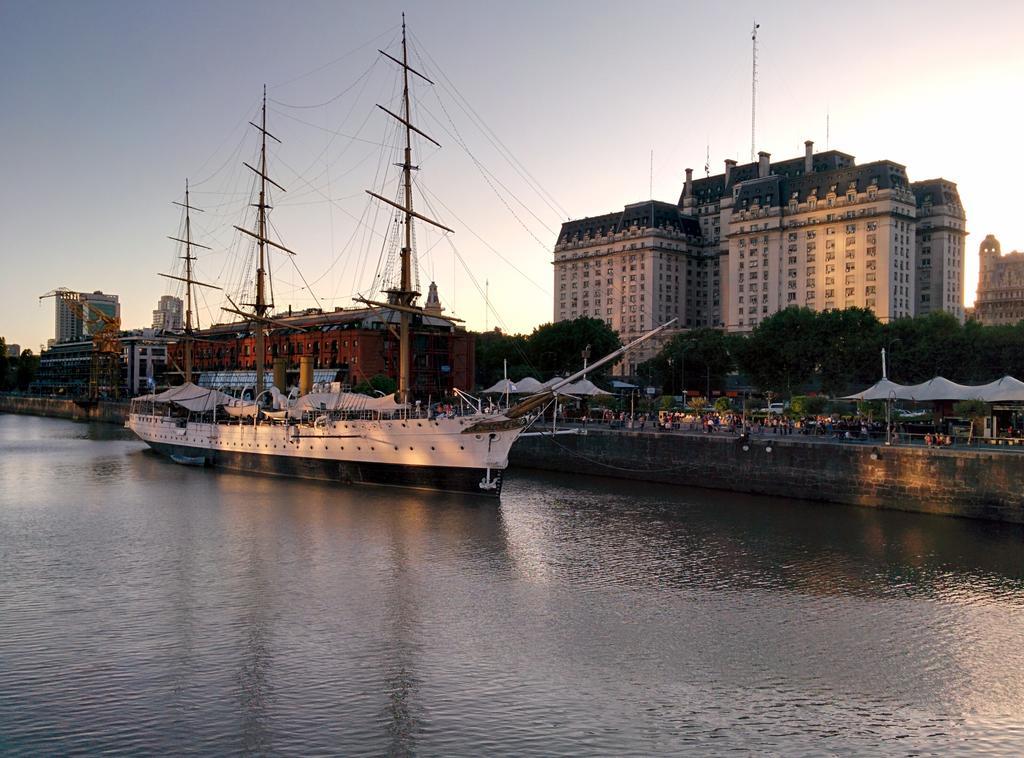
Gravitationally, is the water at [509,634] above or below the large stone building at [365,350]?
below

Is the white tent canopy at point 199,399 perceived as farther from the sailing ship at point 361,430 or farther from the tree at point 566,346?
Result: the tree at point 566,346

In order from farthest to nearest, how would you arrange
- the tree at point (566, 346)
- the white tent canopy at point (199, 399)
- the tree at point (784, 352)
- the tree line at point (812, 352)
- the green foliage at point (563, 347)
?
the tree at point (566, 346) → the green foliage at point (563, 347) → the tree at point (784, 352) → the tree line at point (812, 352) → the white tent canopy at point (199, 399)

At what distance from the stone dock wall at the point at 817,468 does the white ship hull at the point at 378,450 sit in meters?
12.5

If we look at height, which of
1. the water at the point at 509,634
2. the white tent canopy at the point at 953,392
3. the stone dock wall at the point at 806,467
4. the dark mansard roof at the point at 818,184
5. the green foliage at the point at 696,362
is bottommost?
the water at the point at 509,634

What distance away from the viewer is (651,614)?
25.4 metres

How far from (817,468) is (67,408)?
15410 centimetres

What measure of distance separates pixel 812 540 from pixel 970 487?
1054 cm

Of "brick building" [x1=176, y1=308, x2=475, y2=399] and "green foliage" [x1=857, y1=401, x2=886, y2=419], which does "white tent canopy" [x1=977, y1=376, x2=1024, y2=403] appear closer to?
"green foliage" [x1=857, y1=401, x2=886, y2=419]

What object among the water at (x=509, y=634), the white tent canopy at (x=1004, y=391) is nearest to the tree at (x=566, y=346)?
the white tent canopy at (x=1004, y=391)

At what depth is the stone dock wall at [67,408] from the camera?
141 meters

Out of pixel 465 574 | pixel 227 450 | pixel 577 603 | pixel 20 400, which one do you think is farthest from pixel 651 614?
pixel 20 400

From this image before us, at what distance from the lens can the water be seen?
17406 mm

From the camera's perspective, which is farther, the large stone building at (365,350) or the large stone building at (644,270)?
the large stone building at (644,270)

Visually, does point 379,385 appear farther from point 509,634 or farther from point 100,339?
point 100,339
